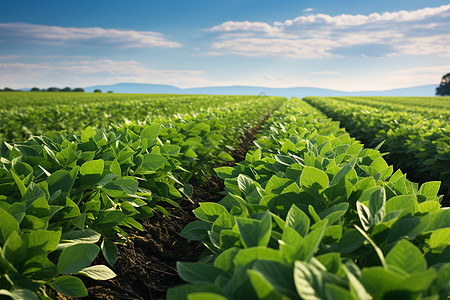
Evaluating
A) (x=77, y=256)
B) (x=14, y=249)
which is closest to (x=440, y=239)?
(x=77, y=256)

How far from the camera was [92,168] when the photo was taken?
2.23m

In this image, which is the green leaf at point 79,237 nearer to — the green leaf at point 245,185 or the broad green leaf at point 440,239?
the green leaf at point 245,185

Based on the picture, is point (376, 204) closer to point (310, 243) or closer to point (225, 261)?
point (310, 243)

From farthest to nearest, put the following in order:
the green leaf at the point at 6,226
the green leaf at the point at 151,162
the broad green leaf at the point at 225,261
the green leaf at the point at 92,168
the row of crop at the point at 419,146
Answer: the row of crop at the point at 419,146, the green leaf at the point at 151,162, the green leaf at the point at 92,168, the green leaf at the point at 6,226, the broad green leaf at the point at 225,261

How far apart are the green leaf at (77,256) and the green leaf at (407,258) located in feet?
4.19

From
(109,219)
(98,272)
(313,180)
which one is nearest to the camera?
(313,180)

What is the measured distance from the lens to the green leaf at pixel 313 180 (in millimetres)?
1738

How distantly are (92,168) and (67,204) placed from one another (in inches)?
11.4

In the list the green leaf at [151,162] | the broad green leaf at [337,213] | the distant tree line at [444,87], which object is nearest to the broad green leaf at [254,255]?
the broad green leaf at [337,213]

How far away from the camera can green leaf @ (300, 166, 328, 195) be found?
1.74 meters

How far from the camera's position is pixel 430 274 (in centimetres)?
91

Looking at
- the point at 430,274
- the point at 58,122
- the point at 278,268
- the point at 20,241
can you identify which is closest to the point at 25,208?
the point at 20,241

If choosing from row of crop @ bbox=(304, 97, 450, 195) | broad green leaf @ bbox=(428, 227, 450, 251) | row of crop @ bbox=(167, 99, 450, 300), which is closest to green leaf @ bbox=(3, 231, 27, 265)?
row of crop @ bbox=(167, 99, 450, 300)

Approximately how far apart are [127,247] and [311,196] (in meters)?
2.00
